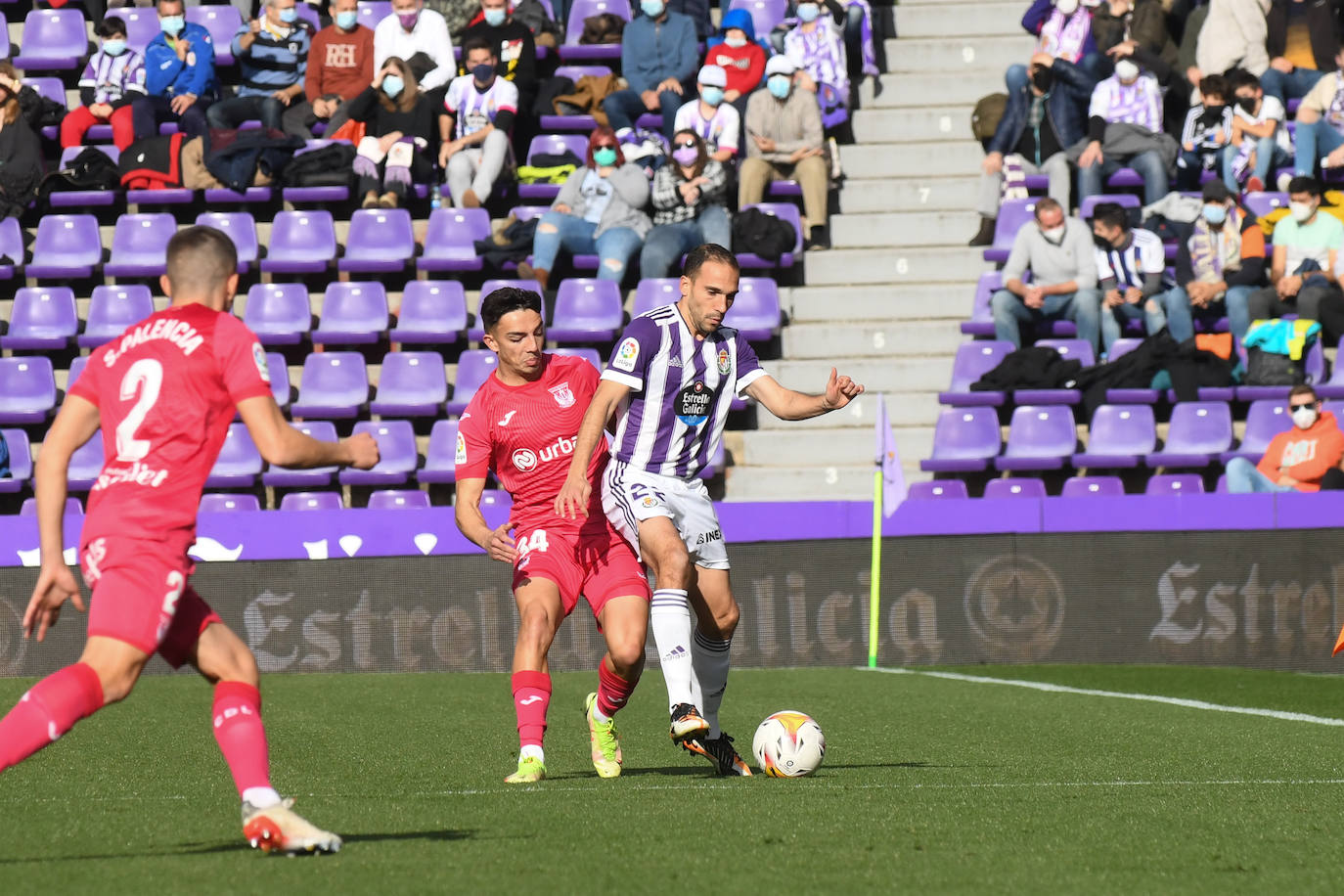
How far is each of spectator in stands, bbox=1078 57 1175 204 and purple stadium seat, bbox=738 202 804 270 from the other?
275 cm

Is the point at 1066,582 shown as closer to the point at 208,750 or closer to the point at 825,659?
the point at 825,659

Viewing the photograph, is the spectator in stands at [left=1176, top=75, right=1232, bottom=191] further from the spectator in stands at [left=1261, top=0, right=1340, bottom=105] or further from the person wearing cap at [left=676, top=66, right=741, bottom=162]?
the person wearing cap at [left=676, top=66, right=741, bottom=162]

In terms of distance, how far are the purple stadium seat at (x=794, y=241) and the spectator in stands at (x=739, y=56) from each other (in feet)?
5.04

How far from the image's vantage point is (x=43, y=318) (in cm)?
1758

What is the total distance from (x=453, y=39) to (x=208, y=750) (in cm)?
1265

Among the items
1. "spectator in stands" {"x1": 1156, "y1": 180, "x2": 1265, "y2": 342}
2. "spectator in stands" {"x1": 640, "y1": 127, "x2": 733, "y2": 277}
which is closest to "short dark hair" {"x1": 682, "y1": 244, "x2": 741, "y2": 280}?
"spectator in stands" {"x1": 640, "y1": 127, "x2": 733, "y2": 277}

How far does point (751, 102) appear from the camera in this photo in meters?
18.0

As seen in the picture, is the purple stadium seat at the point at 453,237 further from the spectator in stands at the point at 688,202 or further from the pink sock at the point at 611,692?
the pink sock at the point at 611,692

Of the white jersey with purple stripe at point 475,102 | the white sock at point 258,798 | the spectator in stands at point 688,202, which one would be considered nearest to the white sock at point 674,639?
the white sock at point 258,798

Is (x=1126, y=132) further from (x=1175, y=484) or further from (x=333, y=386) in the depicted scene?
(x=333, y=386)

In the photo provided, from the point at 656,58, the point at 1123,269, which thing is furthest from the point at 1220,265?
the point at 656,58

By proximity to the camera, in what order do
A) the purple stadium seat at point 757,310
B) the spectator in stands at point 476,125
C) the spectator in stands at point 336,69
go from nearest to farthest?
1. the purple stadium seat at point 757,310
2. the spectator in stands at point 476,125
3. the spectator in stands at point 336,69

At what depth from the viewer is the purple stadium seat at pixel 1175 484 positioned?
1518 cm

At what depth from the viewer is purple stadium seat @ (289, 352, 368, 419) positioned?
16.6m
